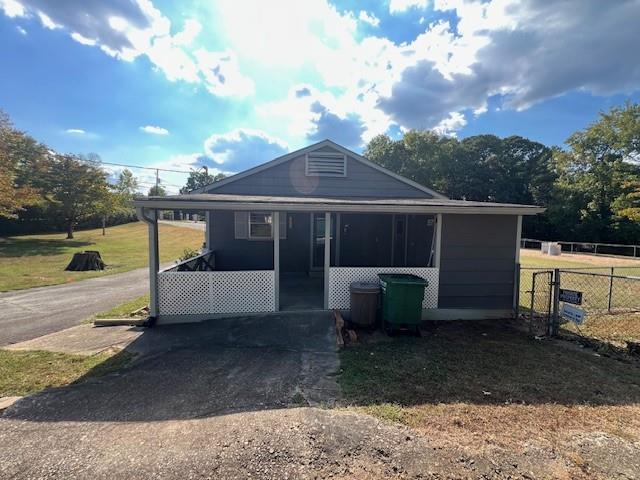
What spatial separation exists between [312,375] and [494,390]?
230cm

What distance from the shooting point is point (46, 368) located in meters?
4.66

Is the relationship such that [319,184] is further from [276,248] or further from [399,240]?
[276,248]

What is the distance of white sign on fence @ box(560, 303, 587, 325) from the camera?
5453 mm

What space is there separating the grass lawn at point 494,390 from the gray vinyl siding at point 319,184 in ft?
20.4

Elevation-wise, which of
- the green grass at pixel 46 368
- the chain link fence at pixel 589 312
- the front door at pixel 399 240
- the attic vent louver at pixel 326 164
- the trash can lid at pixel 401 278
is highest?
the attic vent louver at pixel 326 164

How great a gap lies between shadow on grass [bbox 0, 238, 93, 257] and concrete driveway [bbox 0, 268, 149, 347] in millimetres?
10964

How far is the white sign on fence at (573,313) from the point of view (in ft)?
17.9

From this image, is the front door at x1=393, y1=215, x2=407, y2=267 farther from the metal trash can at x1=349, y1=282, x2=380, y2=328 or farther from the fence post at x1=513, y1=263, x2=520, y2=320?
the metal trash can at x1=349, y1=282, x2=380, y2=328

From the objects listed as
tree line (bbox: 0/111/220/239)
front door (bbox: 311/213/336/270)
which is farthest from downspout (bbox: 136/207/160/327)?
tree line (bbox: 0/111/220/239)

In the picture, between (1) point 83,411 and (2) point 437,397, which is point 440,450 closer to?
(2) point 437,397

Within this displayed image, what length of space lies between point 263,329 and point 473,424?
3769 mm

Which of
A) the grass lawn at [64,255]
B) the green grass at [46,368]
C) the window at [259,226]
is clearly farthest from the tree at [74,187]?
the green grass at [46,368]

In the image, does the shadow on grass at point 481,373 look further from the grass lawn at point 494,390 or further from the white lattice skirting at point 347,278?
the white lattice skirting at point 347,278

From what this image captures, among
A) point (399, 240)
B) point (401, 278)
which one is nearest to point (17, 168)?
point (399, 240)
